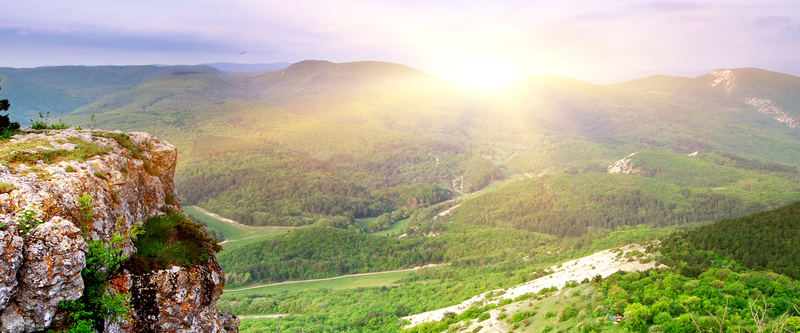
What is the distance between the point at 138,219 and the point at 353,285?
247ft

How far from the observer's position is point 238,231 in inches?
5266

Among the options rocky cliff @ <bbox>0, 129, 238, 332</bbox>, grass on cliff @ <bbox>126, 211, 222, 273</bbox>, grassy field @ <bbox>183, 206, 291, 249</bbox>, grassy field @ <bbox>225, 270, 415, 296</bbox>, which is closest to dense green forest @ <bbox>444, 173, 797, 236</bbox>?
grassy field @ <bbox>225, 270, 415, 296</bbox>

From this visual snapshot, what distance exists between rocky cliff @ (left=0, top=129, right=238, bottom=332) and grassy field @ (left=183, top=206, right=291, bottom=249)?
111269 mm

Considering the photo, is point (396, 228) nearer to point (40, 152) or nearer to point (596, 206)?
point (596, 206)

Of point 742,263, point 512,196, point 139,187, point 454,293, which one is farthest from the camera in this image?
point 512,196

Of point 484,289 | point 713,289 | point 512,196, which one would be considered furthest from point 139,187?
point 512,196

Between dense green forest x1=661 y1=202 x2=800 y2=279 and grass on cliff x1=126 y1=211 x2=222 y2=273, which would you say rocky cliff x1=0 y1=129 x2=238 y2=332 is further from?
dense green forest x1=661 y1=202 x2=800 y2=279

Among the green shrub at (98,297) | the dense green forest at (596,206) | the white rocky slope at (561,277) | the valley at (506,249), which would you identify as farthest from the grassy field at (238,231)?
the green shrub at (98,297)

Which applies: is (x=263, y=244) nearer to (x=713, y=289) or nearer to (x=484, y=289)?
(x=484, y=289)

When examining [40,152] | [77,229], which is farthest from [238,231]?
[77,229]

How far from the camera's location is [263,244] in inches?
4173

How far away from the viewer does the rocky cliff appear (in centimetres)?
970

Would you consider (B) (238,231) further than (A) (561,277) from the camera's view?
Yes

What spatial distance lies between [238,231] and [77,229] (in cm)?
13365
